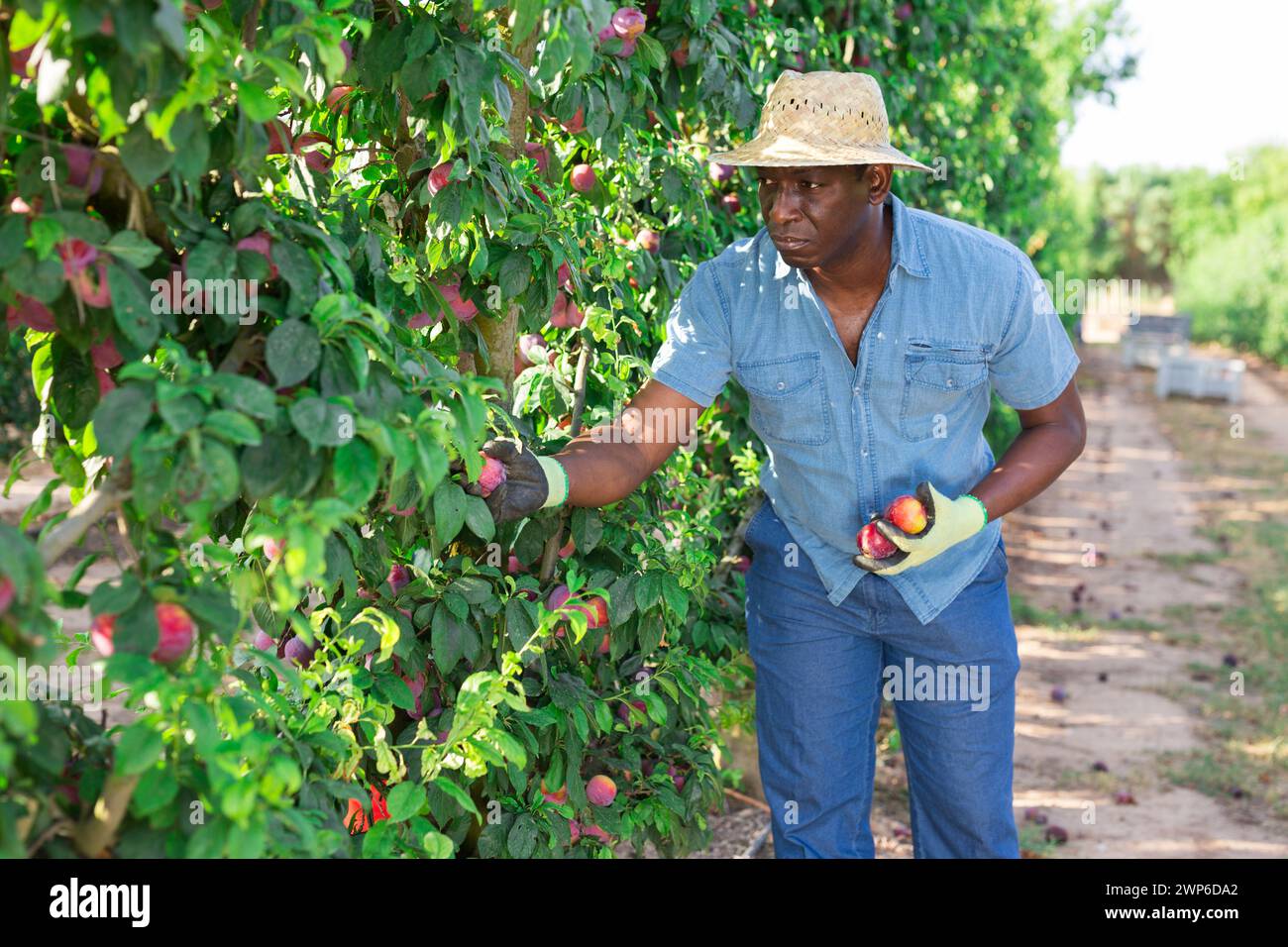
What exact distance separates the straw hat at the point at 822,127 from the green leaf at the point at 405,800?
1.18 meters

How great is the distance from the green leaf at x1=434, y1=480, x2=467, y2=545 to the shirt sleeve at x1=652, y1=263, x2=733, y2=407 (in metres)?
0.69

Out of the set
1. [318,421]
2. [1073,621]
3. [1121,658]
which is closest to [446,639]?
[318,421]

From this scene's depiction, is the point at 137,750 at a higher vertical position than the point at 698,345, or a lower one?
lower

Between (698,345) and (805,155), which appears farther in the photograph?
(698,345)

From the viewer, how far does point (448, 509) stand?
1790 mm

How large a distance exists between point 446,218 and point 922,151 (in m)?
2.69

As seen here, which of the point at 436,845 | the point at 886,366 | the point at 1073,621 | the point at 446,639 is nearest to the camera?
the point at 436,845

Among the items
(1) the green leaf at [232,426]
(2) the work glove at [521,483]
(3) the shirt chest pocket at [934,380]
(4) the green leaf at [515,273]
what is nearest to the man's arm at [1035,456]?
(3) the shirt chest pocket at [934,380]

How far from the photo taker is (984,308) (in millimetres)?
2395

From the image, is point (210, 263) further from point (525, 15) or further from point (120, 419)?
point (525, 15)

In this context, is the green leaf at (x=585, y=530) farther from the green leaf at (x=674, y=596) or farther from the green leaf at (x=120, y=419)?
the green leaf at (x=120, y=419)

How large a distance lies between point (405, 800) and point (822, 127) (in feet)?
4.38

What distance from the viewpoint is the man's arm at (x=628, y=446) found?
216 cm
